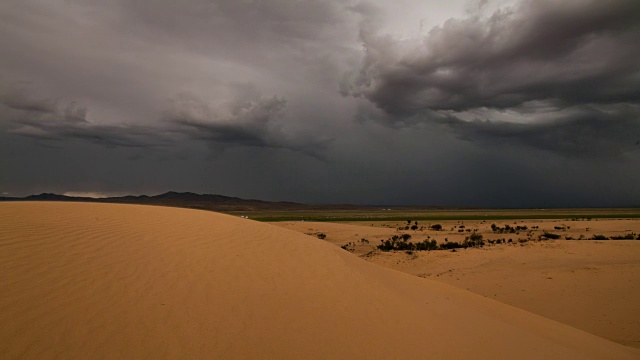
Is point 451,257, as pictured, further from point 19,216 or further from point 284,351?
point 19,216

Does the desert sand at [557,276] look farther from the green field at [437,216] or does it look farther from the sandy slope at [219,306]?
the green field at [437,216]

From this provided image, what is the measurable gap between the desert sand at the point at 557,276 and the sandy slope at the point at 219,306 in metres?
2.22

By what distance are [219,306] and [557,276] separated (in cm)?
1181

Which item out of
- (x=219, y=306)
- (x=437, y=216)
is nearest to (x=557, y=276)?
(x=219, y=306)

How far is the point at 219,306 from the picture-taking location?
5.32 meters

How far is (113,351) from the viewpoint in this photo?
391 cm

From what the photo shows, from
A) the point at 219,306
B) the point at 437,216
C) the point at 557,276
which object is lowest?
the point at 557,276

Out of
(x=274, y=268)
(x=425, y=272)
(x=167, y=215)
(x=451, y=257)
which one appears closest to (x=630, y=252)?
(x=451, y=257)

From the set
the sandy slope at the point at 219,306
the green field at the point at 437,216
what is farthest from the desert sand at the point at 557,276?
the green field at the point at 437,216

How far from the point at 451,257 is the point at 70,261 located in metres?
15.6

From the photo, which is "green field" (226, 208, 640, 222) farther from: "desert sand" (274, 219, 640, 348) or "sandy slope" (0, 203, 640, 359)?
"sandy slope" (0, 203, 640, 359)

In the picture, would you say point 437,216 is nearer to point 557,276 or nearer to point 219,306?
point 557,276

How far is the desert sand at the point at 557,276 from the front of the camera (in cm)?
898

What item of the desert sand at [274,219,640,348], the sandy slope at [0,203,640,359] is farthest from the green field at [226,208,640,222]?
the sandy slope at [0,203,640,359]
